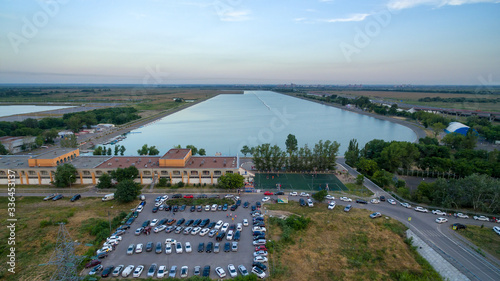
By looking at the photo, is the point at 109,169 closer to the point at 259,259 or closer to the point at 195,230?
the point at 195,230

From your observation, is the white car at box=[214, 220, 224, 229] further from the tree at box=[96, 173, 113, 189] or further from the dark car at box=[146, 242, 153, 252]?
the tree at box=[96, 173, 113, 189]

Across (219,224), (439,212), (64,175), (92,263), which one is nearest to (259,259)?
(219,224)

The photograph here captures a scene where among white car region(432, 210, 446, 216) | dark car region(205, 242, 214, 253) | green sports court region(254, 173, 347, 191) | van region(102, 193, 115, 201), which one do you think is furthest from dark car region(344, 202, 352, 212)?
van region(102, 193, 115, 201)

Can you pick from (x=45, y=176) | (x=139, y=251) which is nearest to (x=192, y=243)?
(x=139, y=251)

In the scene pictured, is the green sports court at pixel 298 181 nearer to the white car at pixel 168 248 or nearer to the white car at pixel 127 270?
the white car at pixel 168 248

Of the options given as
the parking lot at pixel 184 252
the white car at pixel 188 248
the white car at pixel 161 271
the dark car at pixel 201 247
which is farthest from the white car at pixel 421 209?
the white car at pixel 161 271
